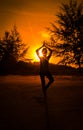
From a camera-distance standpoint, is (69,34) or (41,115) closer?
(41,115)

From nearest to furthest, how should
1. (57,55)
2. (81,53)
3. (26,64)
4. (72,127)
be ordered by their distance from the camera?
(72,127), (81,53), (57,55), (26,64)

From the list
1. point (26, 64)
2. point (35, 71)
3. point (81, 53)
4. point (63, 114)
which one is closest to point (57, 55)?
point (81, 53)

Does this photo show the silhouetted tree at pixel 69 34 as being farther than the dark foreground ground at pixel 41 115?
Yes

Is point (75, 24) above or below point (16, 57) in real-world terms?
above

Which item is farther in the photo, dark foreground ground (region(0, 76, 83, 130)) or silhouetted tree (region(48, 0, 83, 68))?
silhouetted tree (region(48, 0, 83, 68))

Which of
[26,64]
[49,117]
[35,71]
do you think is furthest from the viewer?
[26,64]

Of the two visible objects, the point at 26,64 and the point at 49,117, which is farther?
the point at 26,64

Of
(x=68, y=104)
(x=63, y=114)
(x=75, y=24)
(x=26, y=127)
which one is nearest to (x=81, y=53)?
(x=75, y=24)

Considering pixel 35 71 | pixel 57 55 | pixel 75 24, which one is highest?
pixel 75 24

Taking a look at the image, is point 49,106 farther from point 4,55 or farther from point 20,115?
point 4,55

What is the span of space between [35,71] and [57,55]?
40.6ft

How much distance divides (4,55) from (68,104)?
30.8 meters

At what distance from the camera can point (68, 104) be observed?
8.35 m

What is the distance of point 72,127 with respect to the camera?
564 cm
